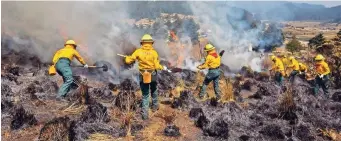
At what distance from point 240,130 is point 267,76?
1141 cm

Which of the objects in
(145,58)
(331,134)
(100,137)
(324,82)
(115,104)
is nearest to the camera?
(100,137)

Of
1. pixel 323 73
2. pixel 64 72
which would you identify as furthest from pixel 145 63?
pixel 323 73

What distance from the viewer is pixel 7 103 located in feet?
29.2

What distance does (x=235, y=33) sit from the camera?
32.8m

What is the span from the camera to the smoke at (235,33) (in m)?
26.2

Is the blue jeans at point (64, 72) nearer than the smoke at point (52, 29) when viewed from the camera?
Yes

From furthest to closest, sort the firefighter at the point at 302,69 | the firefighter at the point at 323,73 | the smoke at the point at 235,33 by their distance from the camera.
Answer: the smoke at the point at 235,33 < the firefighter at the point at 302,69 < the firefighter at the point at 323,73

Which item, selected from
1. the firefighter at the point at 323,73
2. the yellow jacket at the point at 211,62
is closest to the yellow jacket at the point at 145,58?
the yellow jacket at the point at 211,62

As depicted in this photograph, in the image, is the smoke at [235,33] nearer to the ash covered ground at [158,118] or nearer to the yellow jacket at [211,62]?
the yellow jacket at [211,62]

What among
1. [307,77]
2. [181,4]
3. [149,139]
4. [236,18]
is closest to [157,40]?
[307,77]

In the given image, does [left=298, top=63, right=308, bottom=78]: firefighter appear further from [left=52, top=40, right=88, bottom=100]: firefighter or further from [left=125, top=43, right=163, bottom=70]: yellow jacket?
[left=52, top=40, right=88, bottom=100]: firefighter

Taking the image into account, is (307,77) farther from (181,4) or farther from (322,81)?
(181,4)

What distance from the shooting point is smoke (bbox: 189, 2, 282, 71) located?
26.2 meters

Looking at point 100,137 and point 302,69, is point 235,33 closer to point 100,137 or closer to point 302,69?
point 302,69
